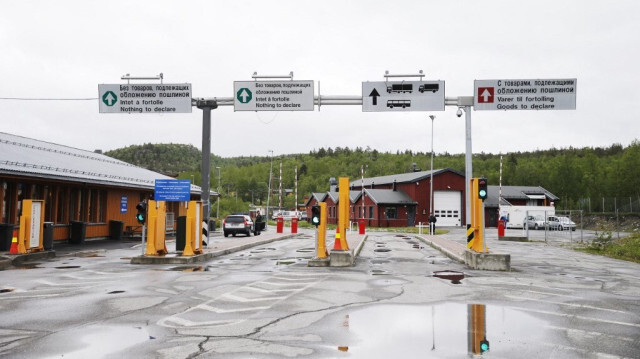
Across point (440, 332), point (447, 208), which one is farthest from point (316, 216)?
point (447, 208)

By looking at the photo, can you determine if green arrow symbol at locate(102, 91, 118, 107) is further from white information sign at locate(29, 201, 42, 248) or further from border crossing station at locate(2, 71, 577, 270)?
white information sign at locate(29, 201, 42, 248)

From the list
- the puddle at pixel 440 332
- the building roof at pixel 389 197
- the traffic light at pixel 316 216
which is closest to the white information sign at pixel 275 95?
the traffic light at pixel 316 216

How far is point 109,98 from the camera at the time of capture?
808 inches

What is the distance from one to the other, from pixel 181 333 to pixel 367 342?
255 cm

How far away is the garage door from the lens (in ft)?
203

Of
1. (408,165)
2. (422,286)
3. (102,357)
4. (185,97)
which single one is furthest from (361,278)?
(408,165)

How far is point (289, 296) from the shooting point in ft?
33.9

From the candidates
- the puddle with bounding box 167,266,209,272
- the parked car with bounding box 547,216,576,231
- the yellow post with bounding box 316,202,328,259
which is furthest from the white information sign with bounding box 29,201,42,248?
the parked car with bounding box 547,216,576,231

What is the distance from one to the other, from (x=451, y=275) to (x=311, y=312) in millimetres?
6593

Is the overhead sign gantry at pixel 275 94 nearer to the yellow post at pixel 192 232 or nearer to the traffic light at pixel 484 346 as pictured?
the yellow post at pixel 192 232

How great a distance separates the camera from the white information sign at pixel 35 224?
1794 cm

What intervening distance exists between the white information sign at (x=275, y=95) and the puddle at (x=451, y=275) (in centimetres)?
851

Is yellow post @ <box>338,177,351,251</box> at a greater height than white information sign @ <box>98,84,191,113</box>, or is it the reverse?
white information sign @ <box>98,84,191,113</box>

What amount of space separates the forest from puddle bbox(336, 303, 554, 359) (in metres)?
57.5
